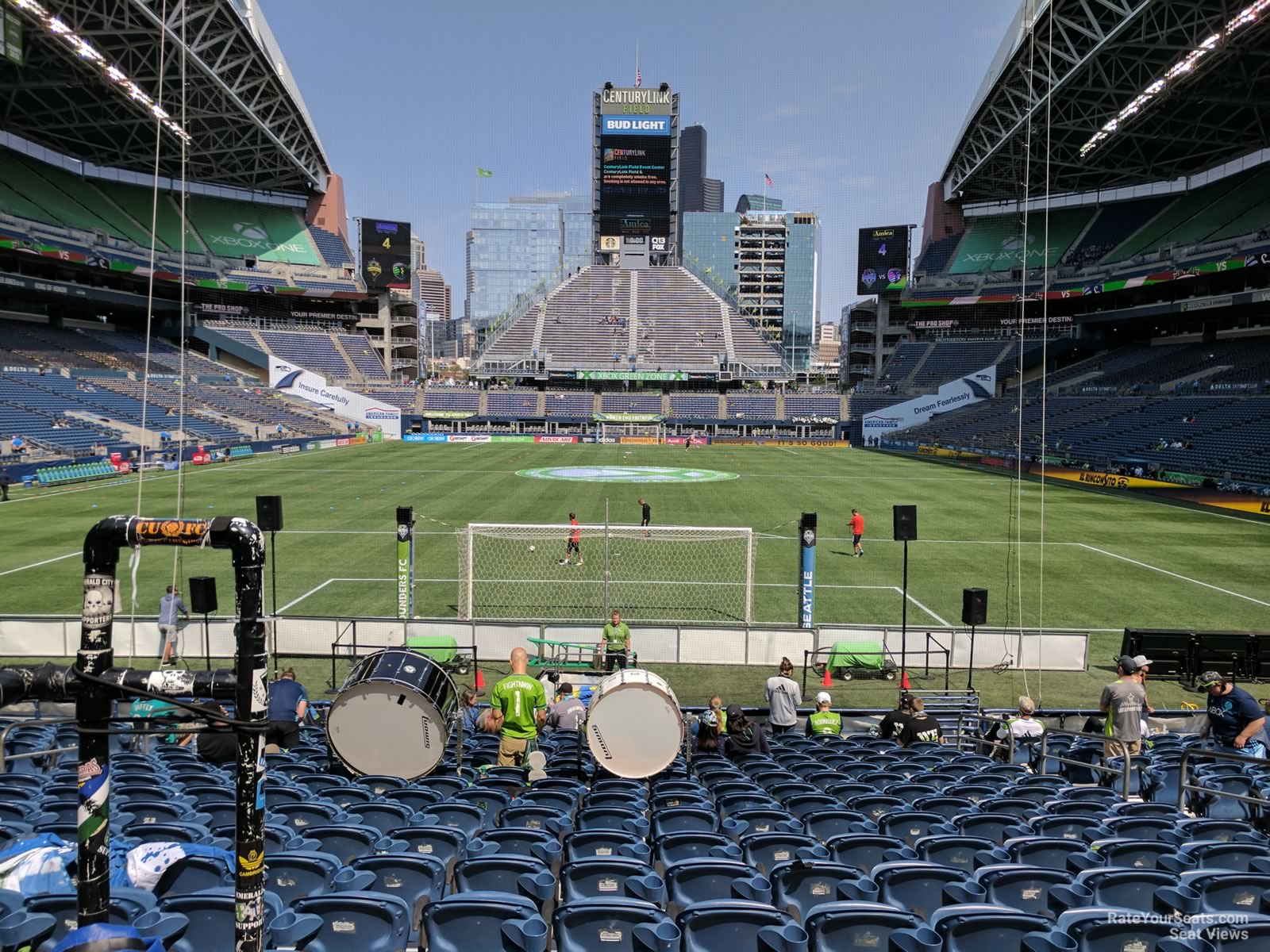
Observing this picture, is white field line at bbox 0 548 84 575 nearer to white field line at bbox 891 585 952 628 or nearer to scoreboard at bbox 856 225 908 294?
white field line at bbox 891 585 952 628

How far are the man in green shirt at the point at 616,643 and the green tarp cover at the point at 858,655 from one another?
14.1ft

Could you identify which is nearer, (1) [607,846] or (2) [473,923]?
(2) [473,923]

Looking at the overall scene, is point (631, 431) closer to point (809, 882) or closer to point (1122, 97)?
point (1122, 97)

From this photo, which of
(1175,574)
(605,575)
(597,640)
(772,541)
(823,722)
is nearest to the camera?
(823,722)

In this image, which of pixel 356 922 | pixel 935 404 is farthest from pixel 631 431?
pixel 356 922

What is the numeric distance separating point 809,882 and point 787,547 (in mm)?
23360

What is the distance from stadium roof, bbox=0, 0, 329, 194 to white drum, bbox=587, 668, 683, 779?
1501 inches

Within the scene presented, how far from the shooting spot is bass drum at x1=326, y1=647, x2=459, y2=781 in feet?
23.0

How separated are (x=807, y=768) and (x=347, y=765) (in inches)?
196

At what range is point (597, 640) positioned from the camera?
52.9 feet

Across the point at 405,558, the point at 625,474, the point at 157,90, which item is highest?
the point at 157,90

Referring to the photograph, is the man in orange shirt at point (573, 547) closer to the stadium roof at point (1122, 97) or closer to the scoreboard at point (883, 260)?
the stadium roof at point (1122, 97)

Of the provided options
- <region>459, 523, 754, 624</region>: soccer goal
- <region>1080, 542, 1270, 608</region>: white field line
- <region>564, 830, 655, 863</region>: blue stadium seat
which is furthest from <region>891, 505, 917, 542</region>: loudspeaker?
<region>1080, 542, 1270, 608</region>: white field line

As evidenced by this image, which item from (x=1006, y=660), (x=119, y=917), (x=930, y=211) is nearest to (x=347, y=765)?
(x=119, y=917)
